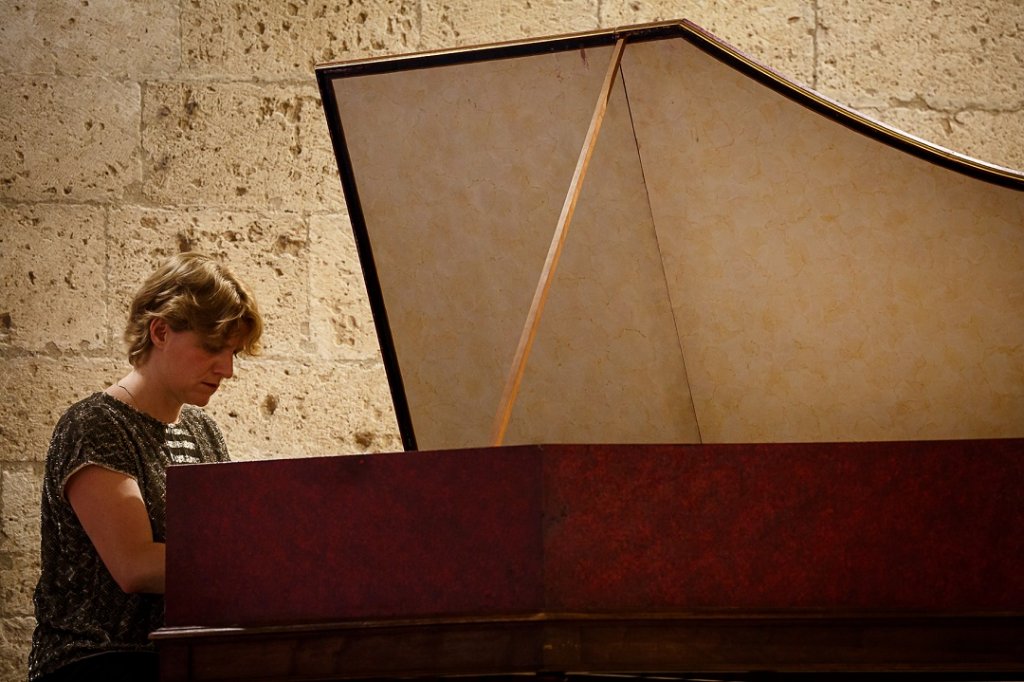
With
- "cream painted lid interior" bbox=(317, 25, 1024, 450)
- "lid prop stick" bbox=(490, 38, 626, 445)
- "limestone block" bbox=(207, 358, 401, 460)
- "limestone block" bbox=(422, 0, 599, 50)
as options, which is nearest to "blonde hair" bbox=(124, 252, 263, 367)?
"cream painted lid interior" bbox=(317, 25, 1024, 450)

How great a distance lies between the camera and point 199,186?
307cm

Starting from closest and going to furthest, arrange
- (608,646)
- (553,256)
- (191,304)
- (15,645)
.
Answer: (608,646)
(553,256)
(191,304)
(15,645)

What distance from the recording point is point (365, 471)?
53.6 inches

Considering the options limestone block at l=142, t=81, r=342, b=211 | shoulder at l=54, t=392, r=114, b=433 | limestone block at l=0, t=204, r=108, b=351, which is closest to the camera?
shoulder at l=54, t=392, r=114, b=433

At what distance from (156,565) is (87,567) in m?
0.19

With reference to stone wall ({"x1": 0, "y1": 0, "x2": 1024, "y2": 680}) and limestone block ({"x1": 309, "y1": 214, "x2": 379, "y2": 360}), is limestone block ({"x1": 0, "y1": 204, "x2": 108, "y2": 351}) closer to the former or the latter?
stone wall ({"x1": 0, "y1": 0, "x2": 1024, "y2": 680})

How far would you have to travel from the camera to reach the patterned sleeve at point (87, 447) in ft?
6.04

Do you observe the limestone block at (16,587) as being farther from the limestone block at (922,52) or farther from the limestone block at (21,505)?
the limestone block at (922,52)

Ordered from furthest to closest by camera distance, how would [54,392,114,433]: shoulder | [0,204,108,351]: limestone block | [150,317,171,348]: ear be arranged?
[0,204,108,351]: limestone block, [150,317,171,348]: ear, [54,392,114,433]: shoulder

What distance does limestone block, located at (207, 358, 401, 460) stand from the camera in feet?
9.88

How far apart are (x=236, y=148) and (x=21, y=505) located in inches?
43.6

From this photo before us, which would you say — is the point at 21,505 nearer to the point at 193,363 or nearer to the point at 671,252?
the point at 193,363

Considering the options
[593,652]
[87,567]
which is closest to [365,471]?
[593,652]

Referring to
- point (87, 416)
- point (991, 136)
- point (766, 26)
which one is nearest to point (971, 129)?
point (991, 136)
